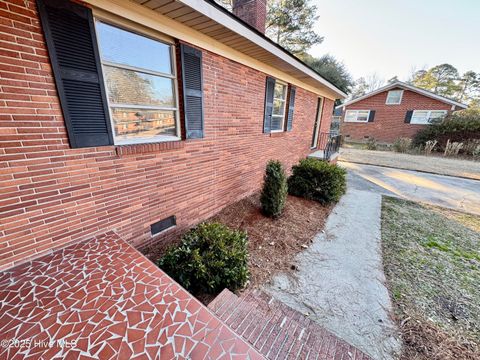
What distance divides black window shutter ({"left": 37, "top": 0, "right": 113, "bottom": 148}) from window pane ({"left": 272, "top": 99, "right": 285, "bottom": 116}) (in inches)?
174

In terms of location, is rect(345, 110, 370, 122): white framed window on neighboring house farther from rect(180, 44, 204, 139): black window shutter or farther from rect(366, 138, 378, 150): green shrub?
rect(180, 44, 204, 139): black window shutter

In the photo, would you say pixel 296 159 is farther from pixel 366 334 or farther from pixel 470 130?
pixel 470 130

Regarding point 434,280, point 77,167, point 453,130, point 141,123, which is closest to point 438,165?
point 453,130

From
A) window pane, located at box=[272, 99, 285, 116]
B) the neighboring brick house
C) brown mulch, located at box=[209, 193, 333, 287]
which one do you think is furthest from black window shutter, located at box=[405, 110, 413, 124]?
brown mulch, located at box=[209, 193, 333, 287]

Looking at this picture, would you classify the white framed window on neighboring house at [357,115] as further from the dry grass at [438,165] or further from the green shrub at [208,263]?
the green shrub at [208,263]

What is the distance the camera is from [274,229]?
12.1ft

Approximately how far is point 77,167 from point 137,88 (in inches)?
47.1

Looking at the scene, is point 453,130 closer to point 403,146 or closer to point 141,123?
point 403,146

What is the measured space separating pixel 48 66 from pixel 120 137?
85cm

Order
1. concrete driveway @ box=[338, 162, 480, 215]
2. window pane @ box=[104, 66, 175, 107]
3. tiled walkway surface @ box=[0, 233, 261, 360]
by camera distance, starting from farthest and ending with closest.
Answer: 1. concrete driveway @ box=[338, 162, 480, 215]
2. window pane @ box=[104, 66, 175, 107]
3. tiled walkway surface @ box=[0, 233, 261, 360]

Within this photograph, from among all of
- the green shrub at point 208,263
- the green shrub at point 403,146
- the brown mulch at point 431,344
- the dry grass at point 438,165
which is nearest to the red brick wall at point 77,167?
the green shrub at point 208,263

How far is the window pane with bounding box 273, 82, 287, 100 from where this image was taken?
544 cm

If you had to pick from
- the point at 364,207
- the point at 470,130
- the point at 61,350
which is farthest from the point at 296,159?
the point at 470,130

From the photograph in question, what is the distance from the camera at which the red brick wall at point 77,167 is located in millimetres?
1591
